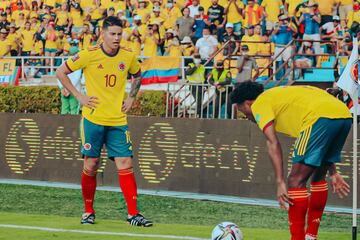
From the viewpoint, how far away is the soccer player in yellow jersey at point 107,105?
41.3 feet

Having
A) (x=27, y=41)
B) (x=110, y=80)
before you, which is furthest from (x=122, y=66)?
(x=27, y=41)

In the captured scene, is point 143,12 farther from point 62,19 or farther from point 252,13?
point 252,13

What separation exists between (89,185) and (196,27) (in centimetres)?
1293

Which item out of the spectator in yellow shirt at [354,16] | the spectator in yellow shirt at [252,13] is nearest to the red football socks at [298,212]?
the spectator in yellow shirt at [354,16]

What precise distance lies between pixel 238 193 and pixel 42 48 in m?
13.1

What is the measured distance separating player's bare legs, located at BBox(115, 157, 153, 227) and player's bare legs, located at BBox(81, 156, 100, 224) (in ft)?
1.06

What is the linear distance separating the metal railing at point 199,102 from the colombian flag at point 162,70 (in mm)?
2127

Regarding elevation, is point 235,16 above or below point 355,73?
below

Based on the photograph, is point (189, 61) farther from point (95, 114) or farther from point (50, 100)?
point (95, 114)

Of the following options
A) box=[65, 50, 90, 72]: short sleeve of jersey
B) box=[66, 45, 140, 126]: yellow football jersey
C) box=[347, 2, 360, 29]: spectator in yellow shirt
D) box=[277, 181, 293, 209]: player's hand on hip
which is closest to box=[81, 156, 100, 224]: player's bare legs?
box=[66, 45, 140, 126]: yellow football jersey

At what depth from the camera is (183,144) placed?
1875 centimetres

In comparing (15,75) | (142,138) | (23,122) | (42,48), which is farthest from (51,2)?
(142,138)

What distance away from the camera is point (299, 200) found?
1024cm

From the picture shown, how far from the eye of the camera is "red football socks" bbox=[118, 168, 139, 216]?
12.6 metres
